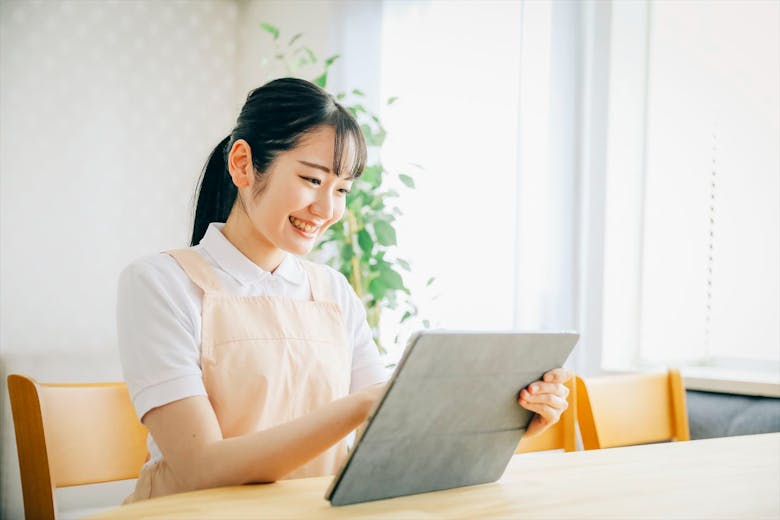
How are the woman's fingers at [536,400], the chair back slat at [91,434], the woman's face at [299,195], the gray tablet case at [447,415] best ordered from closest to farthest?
the gray tablet case at [447,415]
the woman's fingers at [536,400]
the chair back slat at [91,434]
the woman's face at [299,195]

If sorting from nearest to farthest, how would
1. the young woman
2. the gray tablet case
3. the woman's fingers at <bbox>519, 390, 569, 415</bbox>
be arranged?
the gray tablet case → the woman's fingers at <bbox>519, 390, 569, 415</bbox> → the young woman

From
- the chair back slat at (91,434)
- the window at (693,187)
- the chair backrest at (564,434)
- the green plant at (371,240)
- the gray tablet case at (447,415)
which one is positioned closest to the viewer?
the gray tablet case at (447,415)

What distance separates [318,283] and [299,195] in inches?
7.9

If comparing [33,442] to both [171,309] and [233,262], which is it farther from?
[233,262]

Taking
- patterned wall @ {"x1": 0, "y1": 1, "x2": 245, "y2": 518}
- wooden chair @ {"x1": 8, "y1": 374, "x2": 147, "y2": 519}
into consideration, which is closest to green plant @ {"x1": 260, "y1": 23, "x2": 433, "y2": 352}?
patterned wall @ {"x1": 0, "y1": 1, "x2": 245, "y2": 518}

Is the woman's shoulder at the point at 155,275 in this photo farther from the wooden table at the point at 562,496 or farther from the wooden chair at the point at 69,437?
the wooden table at the point at 562,496

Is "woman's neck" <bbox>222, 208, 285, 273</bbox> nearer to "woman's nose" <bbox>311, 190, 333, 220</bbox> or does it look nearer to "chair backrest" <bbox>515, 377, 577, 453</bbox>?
"woman's nose" <bbox>311, 190, 333, 220</bbox>

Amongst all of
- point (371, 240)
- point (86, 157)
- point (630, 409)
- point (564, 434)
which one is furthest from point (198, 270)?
point (86, 157)

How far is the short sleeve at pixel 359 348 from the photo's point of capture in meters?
1.48

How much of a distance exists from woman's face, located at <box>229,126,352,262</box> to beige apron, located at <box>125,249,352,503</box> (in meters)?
0.11

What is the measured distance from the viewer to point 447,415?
895mm

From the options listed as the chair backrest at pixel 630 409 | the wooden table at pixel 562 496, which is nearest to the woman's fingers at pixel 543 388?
the wooden table at pixel 562 496

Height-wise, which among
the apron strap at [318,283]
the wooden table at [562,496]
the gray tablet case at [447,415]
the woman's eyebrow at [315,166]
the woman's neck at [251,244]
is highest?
the woman's eyebrow at [315,166]

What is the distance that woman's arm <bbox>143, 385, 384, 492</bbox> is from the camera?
1.00 m
